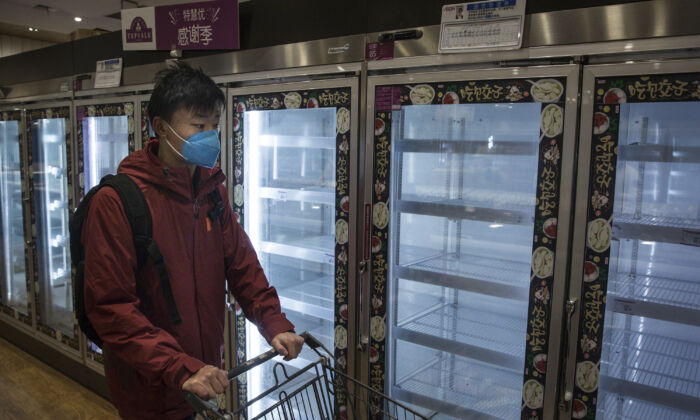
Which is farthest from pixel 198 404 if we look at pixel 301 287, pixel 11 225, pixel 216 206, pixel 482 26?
pixel 11 225

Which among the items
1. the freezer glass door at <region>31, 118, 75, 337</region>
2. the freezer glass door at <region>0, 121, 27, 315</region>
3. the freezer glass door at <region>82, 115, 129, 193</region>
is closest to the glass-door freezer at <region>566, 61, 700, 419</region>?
the freezer glass door at <region>82, 115, 129, 193</region>

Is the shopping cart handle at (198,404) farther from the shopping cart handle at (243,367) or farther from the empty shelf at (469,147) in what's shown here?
the empty shelf at (469,147)

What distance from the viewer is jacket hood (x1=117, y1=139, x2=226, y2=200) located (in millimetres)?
1593

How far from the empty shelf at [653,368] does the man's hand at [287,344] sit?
1098mm

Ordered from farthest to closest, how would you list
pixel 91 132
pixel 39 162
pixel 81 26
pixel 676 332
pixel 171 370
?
pixel 81 26 < pixel 39 162 < pixel 91 132 < pixel 676 332 < pixel 171 370

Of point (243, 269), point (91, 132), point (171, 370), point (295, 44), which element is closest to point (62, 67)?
point (91, 132)

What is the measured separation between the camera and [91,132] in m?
3.63

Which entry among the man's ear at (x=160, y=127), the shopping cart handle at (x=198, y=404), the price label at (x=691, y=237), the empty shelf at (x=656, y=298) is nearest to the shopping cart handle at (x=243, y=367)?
the shopping cart handle at (x=198, y=404)

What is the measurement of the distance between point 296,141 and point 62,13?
15.9 ft

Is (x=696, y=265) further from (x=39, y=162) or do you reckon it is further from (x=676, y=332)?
(x=39, y=162)

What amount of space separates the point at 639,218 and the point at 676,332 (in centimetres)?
49

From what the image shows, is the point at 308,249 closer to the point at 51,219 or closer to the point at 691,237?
the point at 691,237

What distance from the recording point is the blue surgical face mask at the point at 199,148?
1629mm

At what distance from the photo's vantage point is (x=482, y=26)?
73.3 inches
